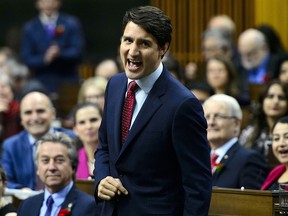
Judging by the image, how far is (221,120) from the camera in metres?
6.85

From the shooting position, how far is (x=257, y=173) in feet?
21.2

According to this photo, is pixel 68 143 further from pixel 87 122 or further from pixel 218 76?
pixel 218 76

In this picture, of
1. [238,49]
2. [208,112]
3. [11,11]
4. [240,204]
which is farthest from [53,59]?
[240,204]

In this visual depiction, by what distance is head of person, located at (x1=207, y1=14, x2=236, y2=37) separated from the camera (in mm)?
10639

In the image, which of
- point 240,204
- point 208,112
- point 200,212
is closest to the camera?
point 200,212

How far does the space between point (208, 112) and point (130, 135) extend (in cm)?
249

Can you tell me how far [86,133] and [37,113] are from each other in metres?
0.58

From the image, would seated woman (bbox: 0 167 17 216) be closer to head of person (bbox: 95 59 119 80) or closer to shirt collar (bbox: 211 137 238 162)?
shirt collar (bbox: 211 137 238 162)

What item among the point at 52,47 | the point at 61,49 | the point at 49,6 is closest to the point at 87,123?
the point at 52,47

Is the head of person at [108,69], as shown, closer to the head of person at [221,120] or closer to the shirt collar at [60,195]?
the head of person at [221,120]

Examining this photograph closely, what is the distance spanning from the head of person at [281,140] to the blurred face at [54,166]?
136cm

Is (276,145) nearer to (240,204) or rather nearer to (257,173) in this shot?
(257,173)

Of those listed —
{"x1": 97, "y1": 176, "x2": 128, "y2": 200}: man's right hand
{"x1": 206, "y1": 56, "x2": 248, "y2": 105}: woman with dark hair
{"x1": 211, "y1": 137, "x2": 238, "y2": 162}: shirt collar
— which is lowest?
{"x1": 97, "y1": 176, "x2": 128, "y2": 200}: man's right hand

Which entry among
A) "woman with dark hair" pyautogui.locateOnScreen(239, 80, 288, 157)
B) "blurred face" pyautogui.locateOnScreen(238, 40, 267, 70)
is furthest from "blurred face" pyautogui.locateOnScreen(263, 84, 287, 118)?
"blurred face" pyautogui.locateOnScreen(238, 40, 267, 70)
